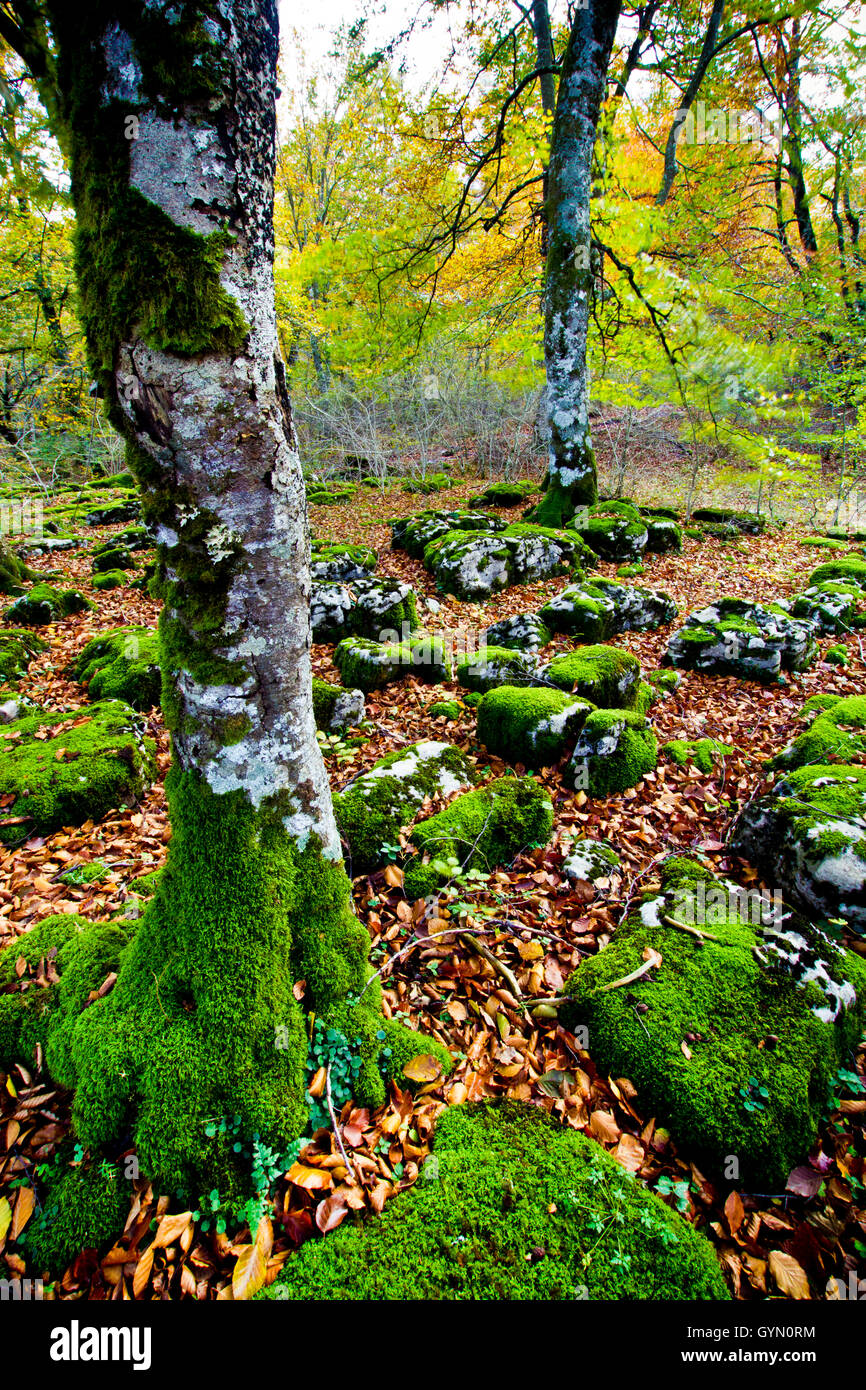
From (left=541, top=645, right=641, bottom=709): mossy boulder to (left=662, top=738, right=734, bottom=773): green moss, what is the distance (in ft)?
2.16

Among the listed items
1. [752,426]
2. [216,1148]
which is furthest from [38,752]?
[752,426]

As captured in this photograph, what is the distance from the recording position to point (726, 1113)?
2.24 metres

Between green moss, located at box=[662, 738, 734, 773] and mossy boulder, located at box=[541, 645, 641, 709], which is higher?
mossy boulder, located at box=[541, 645, 641, 709]

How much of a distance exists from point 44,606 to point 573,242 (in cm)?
1047

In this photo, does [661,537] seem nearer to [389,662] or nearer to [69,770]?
[389,662]

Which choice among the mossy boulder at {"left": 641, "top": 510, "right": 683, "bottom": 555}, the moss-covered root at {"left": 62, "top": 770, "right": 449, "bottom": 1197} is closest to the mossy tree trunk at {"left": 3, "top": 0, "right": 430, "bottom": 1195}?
the moss-covered root at {"left": 62, "top": 770, "right": 449, "bottom": 1197}

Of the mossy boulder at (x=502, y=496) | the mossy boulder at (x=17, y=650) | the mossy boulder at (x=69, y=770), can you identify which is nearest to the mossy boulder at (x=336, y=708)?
the mossy boulder at (x=69, y=770)

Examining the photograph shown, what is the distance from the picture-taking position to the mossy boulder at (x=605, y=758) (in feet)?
14.3

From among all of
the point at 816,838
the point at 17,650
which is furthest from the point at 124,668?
the point at 816,838

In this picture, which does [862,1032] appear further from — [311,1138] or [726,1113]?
[311,1138]

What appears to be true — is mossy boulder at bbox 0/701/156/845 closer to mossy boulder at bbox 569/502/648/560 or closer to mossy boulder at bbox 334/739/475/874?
mossy boulder at bbox 334/739/475/874

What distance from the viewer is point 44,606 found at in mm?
8336

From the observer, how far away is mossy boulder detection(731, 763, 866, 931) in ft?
10.1

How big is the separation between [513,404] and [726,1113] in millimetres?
19333
